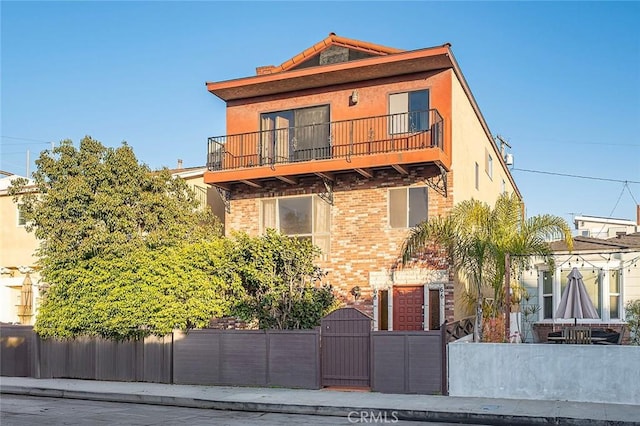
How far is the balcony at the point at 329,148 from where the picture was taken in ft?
65.9

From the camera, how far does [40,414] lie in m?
14.5

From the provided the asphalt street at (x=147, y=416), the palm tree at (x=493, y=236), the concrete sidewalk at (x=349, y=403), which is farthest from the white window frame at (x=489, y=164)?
the asphalt street at (x=147, y=416)

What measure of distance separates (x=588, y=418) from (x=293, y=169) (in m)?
11.3

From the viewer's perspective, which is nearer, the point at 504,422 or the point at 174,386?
the point at 504,422

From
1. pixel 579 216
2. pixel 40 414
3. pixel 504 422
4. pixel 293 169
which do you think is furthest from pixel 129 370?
pixel 579 216

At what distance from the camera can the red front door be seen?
2019 centimetres

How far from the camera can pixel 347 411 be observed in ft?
45.7

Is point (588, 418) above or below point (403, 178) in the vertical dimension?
below

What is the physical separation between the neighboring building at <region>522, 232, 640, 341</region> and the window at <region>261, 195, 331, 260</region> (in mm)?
5996

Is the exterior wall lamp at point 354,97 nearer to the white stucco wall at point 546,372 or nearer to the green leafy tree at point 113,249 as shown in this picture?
the green leafy tree at point 113,249

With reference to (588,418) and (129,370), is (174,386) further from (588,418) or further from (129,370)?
(588,418)

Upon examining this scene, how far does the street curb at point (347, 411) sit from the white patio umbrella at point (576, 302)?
→ 3777 mm

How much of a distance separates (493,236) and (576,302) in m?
2.70

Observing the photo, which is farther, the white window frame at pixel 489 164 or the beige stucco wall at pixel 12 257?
the beige stucco wall at pixel 12 257
